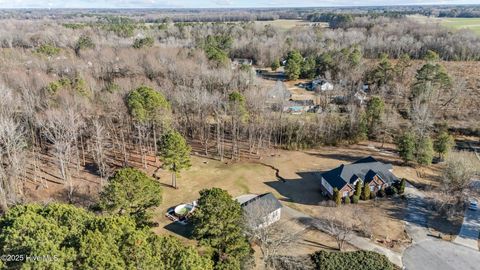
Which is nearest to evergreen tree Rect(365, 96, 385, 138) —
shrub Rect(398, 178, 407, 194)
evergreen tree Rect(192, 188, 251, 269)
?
shrub Rect(398, 178, 407, 194)

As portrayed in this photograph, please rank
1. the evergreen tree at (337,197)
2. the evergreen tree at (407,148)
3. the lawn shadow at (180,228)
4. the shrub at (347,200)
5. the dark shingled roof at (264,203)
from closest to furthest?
the lawn shadow at (180,228), the dark shingled roof at (264,203), the evergreen tree at (337,197), the shrub at (347,200), the evergreen tree at (407,148)

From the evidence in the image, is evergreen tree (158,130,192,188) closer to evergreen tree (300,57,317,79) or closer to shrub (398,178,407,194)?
shrub (398,178,407,194)

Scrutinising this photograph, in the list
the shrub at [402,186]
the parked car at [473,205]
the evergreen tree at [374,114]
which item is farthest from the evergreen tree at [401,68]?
the parked car at [473,205]

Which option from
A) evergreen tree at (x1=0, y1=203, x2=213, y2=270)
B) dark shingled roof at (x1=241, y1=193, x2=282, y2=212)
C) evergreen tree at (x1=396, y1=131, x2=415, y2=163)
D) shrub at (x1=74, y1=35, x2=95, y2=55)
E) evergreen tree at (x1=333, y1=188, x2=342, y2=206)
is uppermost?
shrub at (x1=74, y1=35, x2=95, y2=55)

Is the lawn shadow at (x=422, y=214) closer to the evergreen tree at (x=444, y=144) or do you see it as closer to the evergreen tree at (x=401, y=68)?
the evergreen tree at (x=444, y=144)

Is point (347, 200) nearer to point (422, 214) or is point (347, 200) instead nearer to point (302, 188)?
point (302, 188)

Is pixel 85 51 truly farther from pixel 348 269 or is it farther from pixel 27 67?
pixel 348 269

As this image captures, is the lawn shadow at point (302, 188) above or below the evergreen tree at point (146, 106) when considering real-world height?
below

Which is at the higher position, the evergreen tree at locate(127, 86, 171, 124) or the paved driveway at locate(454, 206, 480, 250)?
the evergreen tree at locate(127, 86, 171, 124)
